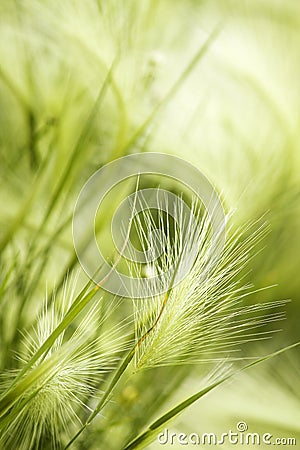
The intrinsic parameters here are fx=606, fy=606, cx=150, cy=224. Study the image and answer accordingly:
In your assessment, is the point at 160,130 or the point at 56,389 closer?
the point at 56,389

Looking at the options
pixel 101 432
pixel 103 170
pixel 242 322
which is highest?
pixel 103 170

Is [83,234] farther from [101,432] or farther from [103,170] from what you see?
[101,432]

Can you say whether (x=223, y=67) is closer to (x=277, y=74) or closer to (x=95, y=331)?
(x=277, y=74)

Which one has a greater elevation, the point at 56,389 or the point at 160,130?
the point at 160,130

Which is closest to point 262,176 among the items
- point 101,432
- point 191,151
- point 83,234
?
point 191,151

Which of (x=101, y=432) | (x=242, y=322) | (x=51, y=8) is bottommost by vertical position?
(x=101, y=432)

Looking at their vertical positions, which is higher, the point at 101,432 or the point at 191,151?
the point at 191,151

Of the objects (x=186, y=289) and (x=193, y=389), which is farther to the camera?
(x=193, y=389)

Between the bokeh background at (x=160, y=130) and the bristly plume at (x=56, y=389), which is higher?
the bokeh background at (x=160, y=130)

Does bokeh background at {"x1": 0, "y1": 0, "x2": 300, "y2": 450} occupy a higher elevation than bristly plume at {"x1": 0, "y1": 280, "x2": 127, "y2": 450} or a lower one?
higher

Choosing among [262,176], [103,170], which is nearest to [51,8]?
[103,170]
